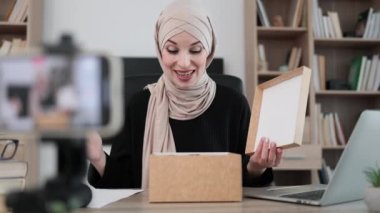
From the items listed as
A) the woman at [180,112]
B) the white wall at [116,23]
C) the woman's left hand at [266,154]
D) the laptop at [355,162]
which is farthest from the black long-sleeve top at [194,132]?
the white wall at [116,23]

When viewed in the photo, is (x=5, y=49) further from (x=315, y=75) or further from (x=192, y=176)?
(x=315, y=75)

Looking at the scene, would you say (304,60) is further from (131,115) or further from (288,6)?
(131,115)

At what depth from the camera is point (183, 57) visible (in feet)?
4.17

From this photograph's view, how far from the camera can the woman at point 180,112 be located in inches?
50.1

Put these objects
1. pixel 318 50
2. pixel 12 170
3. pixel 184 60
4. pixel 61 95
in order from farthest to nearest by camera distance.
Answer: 1. pixel 318 50
2. pixel 184 60
3. pixel 12 170
4. pixel 61 95

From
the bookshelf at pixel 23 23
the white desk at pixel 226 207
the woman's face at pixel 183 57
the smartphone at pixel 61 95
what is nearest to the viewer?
the smartphone at pixel 61 95

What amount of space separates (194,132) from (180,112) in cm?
8

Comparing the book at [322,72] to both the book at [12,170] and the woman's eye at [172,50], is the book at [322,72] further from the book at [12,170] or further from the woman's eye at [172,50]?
the book at [12,170]

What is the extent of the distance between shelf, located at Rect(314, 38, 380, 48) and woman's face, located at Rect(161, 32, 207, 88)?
1942mm

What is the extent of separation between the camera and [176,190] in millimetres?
788

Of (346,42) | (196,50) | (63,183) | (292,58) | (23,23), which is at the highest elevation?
(23,23)

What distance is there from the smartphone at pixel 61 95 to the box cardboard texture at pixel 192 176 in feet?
1.74

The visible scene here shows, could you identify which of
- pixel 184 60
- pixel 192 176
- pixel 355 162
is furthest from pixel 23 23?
pixel 355 162

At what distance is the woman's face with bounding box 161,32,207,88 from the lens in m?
1.26
